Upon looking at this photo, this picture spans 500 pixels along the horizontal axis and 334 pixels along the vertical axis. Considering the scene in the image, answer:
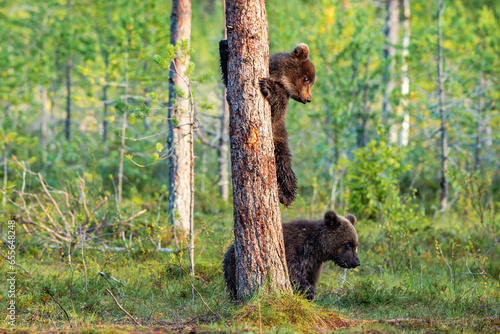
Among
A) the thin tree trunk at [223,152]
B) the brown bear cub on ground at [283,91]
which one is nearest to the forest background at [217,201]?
the thin tree trunk at [223,152]

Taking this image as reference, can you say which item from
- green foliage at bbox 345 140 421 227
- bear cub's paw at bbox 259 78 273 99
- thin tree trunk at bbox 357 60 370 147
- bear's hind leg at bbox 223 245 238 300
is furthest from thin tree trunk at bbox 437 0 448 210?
bear cub's paw at bbox 259 78 273 99

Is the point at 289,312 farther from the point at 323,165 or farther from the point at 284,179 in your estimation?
the point at 323,165

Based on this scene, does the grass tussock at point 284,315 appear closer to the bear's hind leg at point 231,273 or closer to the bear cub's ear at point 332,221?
the bear's hind leg at point 231,273

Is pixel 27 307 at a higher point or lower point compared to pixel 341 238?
lower

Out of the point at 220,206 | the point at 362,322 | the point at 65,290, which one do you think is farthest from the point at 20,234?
the point at 362,322

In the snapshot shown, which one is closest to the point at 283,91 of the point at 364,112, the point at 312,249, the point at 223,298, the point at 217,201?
the point at 312,249

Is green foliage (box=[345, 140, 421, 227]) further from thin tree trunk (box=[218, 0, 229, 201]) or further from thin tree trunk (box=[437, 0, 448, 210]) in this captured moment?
thin tree trunk (box=[218, 0, 229, 201])

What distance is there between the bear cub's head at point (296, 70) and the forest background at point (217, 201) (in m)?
1.01

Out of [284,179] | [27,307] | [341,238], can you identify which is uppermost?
[284,179]

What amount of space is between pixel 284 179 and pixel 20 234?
16.1ft

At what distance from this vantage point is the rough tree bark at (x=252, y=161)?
4.38 metres

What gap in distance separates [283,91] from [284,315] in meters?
2.41

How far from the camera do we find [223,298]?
542 cm

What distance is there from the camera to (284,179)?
533cm
